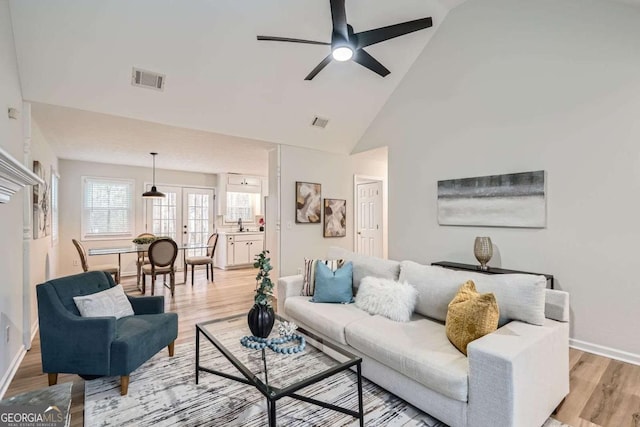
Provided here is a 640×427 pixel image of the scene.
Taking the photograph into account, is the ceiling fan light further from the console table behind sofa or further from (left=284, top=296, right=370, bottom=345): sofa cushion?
the console table behind sofa

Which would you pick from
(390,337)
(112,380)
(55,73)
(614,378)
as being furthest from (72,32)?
(614,378)

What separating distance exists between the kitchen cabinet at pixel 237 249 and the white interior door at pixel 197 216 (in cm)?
53

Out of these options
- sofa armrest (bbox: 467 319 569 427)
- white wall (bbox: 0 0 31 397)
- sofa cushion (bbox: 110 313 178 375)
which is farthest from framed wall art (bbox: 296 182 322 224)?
sofa armrest (bbox: 467 319 569 427)

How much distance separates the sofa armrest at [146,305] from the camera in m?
2.83

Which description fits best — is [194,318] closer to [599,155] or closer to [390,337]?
[390,337]

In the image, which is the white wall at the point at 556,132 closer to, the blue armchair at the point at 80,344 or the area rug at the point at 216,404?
the area rug at the point at 216,404

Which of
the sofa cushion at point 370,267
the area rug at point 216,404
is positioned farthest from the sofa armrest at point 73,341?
the sofa cushion at point 370,267

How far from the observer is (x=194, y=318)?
13.0 feet

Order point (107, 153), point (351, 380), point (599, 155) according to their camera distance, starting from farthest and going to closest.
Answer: point (107, 153), point (599, 155), point (351, 380)

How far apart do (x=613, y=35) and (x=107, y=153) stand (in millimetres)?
7023

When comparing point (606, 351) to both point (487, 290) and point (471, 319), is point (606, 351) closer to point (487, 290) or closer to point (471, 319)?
point (487, 290)

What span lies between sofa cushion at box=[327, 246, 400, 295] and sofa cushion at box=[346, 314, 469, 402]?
0.50 meters

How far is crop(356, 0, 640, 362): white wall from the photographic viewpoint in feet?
9.28

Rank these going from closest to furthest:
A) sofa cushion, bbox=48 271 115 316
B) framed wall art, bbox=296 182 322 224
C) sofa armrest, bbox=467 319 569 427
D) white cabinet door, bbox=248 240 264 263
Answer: sofa armrest, bbox=467 319 569 427 < sofa cushion, bbox=48 271 115 316 < framed wall art, bbox=296 182 322 224 < white cabinet door, bbox=248 240 264 263
